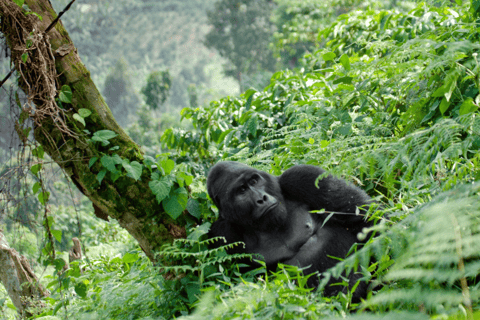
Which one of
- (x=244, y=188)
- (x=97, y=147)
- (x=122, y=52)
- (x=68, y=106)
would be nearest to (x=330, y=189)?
(x=244, y=188)

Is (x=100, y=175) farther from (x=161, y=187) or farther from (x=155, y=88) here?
(x=155, y=88)

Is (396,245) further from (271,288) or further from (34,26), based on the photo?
(34,26)

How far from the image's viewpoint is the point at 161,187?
200 cm

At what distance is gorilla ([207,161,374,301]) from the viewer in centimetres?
212

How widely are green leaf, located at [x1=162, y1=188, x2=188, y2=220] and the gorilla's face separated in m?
0.24

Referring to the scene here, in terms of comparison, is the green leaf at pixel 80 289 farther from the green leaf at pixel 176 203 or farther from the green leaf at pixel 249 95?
the green leaf at pixel 249 95

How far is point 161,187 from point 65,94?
672 millimetres

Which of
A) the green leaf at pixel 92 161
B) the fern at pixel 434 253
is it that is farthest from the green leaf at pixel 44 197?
the fern at pixel 434 253

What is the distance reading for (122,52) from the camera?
53062 millimetres

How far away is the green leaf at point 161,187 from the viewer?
1.98 m

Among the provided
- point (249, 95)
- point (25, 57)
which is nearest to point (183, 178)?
point (25, 57)

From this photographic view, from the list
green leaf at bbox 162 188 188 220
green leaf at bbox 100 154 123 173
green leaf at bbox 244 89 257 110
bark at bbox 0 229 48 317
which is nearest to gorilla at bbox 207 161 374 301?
green leaf at bbox 162 188 188 220

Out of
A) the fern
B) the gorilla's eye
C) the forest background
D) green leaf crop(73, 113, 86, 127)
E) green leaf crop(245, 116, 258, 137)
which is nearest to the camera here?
the fern

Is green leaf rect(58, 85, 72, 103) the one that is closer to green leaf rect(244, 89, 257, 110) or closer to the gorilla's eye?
the gorilla's eye
